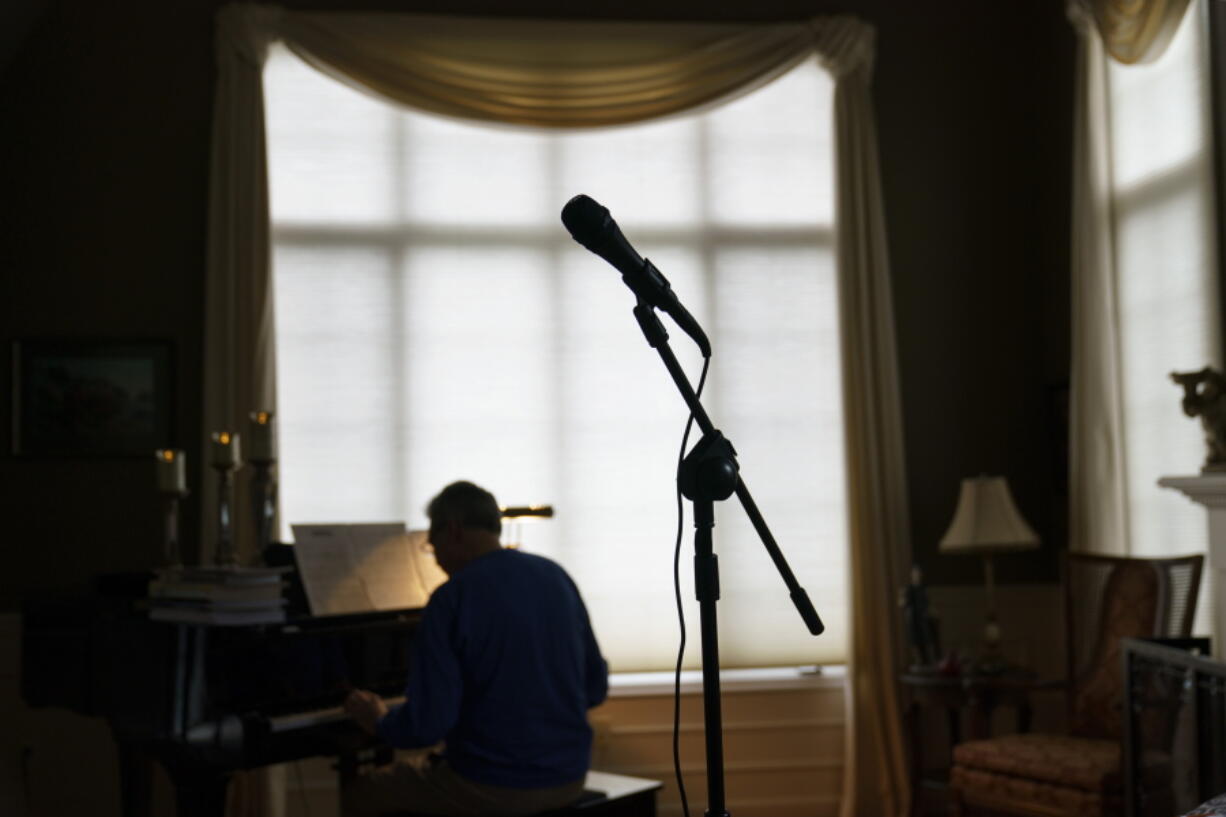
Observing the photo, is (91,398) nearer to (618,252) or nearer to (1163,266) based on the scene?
(618,252)

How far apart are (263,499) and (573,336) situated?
6.21 feet

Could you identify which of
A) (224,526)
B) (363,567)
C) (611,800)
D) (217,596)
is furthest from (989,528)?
(217,596)

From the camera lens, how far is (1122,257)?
491cm

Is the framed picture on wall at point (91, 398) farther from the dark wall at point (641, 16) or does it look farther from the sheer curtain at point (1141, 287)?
the sheer curtain at point (1141, 287)

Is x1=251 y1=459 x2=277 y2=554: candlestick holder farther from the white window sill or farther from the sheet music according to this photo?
the white window sill

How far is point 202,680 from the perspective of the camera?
11.0 ft

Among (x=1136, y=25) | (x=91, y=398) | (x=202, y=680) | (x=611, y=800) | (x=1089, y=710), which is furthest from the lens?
(x=91, y=398)

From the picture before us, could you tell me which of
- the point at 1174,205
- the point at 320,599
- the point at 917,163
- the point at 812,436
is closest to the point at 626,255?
the point at 320,599

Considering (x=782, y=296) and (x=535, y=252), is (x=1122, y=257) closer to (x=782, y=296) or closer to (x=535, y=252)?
(x=782, y=296)

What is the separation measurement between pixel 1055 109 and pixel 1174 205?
120 cm

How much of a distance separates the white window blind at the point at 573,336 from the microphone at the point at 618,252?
352cm

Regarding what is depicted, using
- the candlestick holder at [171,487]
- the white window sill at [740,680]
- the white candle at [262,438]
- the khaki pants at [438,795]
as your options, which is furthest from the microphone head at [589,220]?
the white window sill at [740,680]

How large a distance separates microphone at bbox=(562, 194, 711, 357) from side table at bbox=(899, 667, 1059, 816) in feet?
10.6

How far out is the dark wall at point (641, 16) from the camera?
513 cm
